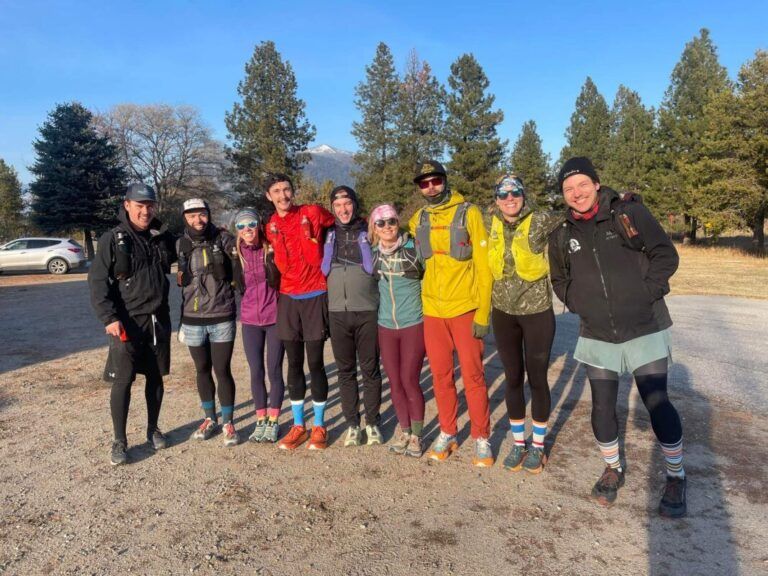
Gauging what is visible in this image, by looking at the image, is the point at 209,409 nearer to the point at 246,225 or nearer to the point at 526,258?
the point at 246,225

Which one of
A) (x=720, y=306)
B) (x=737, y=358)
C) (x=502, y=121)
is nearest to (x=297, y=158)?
(x=502, y=121)

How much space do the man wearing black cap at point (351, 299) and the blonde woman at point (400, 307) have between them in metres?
0.09

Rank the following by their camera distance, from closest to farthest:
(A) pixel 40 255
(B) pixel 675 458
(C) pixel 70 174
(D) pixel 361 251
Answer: (B) pixel 675 458 < (D) pixel 361 251 < (A) pixel 40 255 < (C) pixel 70 174

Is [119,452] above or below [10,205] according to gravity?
below

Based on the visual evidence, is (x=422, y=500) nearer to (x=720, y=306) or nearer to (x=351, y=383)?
(x=351, y=383)

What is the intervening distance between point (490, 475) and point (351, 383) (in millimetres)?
1293

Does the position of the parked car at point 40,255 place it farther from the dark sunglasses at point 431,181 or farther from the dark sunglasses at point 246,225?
the dark sunglasses at point 431,181

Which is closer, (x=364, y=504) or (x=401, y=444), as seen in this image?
(x=364, y=504)

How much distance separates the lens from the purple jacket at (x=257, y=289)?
4.16 metres

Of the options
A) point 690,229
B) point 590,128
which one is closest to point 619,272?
point 690,229

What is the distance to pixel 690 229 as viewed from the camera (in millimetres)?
35562

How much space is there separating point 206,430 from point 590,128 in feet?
169

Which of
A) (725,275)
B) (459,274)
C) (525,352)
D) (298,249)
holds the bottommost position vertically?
(725,275)

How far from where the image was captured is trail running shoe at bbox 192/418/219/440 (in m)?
4.29
